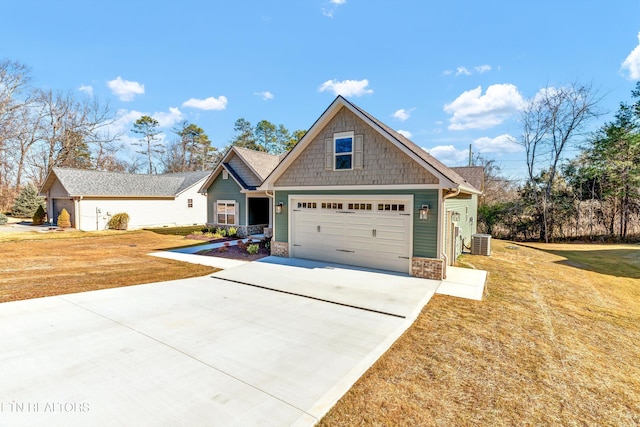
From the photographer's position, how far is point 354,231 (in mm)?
10352

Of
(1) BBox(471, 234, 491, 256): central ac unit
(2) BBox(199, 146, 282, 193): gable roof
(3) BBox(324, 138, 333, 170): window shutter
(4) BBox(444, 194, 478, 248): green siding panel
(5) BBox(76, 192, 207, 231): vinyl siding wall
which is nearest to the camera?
(3) BBox(324, 138, 333, 170): window shutter

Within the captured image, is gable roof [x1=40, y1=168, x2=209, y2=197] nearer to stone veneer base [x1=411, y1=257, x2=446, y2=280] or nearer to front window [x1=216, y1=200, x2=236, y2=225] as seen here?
front window [x1=216, y1=200, x2=236, y2=225]

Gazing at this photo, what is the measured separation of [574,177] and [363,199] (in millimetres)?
19447

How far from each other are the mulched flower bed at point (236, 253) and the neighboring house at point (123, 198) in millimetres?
14508

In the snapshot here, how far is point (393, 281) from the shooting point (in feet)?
28.1

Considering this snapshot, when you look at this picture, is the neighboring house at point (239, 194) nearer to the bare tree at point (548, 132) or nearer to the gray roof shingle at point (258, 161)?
the gray roof shingle at point (258, 161)

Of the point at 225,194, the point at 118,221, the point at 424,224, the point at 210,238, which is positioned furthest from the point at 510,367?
the point at 118,221

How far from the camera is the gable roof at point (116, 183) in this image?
22.0 meters

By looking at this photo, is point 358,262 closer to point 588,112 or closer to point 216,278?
point 216,278

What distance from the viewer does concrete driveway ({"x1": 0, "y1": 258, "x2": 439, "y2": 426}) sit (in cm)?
332

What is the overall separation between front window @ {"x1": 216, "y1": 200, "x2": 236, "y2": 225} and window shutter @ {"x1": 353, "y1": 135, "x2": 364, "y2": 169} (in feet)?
37.5

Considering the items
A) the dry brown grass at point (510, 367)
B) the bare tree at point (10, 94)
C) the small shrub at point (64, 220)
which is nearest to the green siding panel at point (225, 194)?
the small shrub at point (64, 220)

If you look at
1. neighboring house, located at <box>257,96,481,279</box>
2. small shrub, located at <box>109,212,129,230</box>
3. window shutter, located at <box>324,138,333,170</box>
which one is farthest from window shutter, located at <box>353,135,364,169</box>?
small shrub, located at <box>109,212,129,230</box>

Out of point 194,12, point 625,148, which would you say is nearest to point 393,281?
point 194,12
